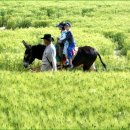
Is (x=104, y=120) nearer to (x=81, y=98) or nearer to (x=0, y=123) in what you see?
(x=81, y=98)

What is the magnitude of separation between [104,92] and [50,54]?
3.07m

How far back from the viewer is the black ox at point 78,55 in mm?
14594

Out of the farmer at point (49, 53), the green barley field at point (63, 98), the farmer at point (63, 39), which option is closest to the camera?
the green barley field at point (63, 98)

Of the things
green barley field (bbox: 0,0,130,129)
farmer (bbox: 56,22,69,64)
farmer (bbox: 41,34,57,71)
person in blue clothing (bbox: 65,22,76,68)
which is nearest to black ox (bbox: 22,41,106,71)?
person in blue clothing (bbox: 65,22,76,68)

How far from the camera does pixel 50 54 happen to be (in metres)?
Answer: 13.7

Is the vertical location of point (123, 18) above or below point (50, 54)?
below

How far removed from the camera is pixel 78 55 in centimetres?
1529

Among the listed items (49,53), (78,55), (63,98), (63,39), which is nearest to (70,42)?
(63,39)

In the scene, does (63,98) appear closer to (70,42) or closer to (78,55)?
(70,42)

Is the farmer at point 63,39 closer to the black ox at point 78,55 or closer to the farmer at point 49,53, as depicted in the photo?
the black ox at point 78,55

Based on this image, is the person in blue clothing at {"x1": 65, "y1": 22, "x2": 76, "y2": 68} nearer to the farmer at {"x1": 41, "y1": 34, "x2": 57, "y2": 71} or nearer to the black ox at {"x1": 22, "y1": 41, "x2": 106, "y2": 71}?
the black ox at {"x1": 22, "y1": 41, "x2": 106, "y2": 71}

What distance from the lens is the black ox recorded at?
14.6 meters

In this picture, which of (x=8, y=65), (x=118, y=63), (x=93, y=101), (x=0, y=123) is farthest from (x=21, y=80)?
(x=118, y=63)

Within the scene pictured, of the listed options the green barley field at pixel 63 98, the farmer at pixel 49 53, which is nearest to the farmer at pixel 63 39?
the farmer at pixel 49 53
